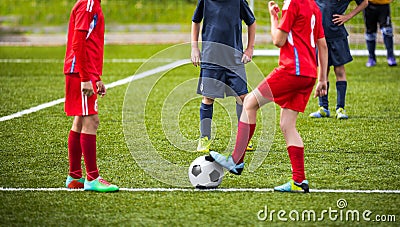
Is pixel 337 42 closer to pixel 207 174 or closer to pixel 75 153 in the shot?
pixel 207 174

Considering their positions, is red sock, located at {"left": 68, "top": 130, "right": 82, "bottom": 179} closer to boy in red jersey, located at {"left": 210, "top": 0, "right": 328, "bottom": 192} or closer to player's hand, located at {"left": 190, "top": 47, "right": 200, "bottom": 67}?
boy in red jersey, located at {"left": 210, "top": 0, "right": 328, "bottom": 192}

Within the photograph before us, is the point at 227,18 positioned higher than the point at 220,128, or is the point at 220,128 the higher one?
the point at 227,18

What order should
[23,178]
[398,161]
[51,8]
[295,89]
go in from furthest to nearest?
[51,8] → [398,161] → [23,178] → [295,89]

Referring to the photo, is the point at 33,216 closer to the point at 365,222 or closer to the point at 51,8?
the point at 365,222

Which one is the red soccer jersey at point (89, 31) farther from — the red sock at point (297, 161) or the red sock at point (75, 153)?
the red sock at point (297, 161)

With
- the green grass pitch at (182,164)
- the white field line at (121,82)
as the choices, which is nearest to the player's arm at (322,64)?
the green grass pitch at (182,164)

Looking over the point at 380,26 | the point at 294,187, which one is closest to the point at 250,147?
the point at 294,187

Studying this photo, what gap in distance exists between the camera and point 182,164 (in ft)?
20.6

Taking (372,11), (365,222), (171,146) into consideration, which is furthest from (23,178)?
(372,11)

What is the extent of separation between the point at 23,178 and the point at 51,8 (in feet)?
53.5

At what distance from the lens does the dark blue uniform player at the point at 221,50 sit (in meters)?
6.81

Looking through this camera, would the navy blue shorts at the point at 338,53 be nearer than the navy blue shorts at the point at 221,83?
No

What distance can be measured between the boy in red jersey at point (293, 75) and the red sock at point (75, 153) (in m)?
1.02

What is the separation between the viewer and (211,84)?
22.4 feet
